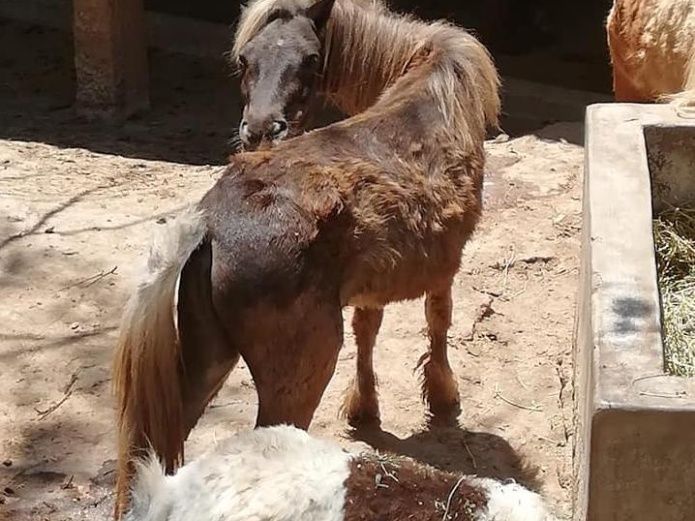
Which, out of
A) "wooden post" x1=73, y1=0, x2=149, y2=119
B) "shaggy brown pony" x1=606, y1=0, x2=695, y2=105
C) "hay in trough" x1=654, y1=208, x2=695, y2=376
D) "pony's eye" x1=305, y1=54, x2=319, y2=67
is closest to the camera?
"hay in trough" x1=654, y1=208, x2=695, y2=376

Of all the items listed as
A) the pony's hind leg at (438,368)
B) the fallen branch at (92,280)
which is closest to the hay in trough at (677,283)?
the pony's hind leg at (438,368)

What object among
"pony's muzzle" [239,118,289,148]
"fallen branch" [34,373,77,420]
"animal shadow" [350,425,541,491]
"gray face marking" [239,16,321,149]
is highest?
"gray face marking" [239,16,321,149]

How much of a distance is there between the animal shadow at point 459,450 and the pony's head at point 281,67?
127 cm

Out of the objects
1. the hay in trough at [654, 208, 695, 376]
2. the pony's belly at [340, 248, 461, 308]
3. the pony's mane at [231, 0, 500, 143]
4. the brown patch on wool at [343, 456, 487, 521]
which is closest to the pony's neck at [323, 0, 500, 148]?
the pony's mane at [231, 0, 500, 143]

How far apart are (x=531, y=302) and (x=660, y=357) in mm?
2993

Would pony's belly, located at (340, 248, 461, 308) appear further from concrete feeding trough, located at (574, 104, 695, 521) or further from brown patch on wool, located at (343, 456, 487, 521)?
brown patch on wool, located at (343, 456, 487, 521)

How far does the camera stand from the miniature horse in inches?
94.5

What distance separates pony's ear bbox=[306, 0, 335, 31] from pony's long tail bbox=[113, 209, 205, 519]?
4.88 feet

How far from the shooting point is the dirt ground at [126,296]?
14.2 ft

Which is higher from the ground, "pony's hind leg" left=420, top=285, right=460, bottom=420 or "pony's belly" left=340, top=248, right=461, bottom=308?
"pony's belly" left=340, top=248, right=461, bottom=308

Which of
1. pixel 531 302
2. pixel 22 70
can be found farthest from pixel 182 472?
pixel 22 70

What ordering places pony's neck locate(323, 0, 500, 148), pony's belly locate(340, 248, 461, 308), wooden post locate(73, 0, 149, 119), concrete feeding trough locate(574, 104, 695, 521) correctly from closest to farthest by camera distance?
concrete feeding trough locate(574, 104, 695, 521), pony's belly locate(340, 248, 461, 308), pony's neck locate(323, 0, 500, 148), wooden post locate(73, 0, 149, 119)

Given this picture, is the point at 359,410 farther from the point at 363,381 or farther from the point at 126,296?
the point at 126,296

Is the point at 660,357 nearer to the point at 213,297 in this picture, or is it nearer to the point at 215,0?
the point at 213,297
